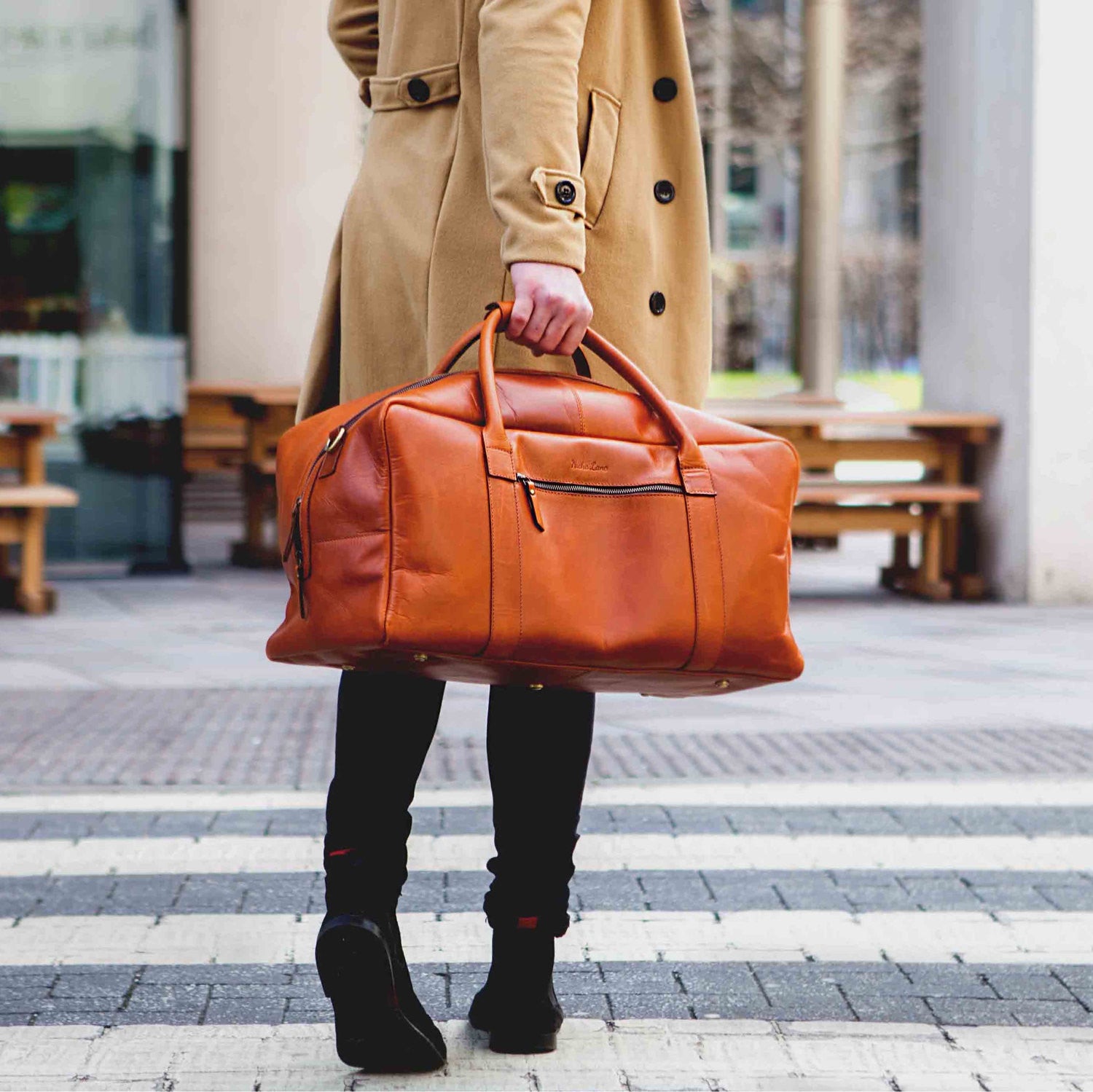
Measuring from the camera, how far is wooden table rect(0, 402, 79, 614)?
8391mm

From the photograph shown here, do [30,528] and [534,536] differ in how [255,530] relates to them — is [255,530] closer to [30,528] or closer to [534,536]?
[30,528]

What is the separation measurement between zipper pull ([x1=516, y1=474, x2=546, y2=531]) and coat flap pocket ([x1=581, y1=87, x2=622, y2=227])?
0.43m

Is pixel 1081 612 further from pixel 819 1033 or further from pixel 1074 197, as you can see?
pixel 819 1033

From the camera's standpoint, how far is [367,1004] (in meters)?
2.39

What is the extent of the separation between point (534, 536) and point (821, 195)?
13.4m

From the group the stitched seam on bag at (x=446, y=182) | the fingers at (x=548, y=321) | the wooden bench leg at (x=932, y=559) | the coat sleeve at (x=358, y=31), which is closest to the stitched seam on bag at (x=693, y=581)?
the fingers at (x=548, y=321)

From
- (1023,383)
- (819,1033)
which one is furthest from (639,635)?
(1023,383)

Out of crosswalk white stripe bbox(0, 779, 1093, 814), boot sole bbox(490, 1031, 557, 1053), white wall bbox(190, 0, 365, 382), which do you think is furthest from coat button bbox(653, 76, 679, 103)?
white wall bbox(190, 0, 365, 382)

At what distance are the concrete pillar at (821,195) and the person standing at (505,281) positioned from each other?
12520 millimetres

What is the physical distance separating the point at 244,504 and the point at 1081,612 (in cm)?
498

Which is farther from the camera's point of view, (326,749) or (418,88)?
(326,749)

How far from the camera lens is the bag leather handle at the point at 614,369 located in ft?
7.39

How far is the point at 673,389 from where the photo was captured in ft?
8.68

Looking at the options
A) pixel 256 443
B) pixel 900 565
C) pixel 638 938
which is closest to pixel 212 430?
pixel 256 443
